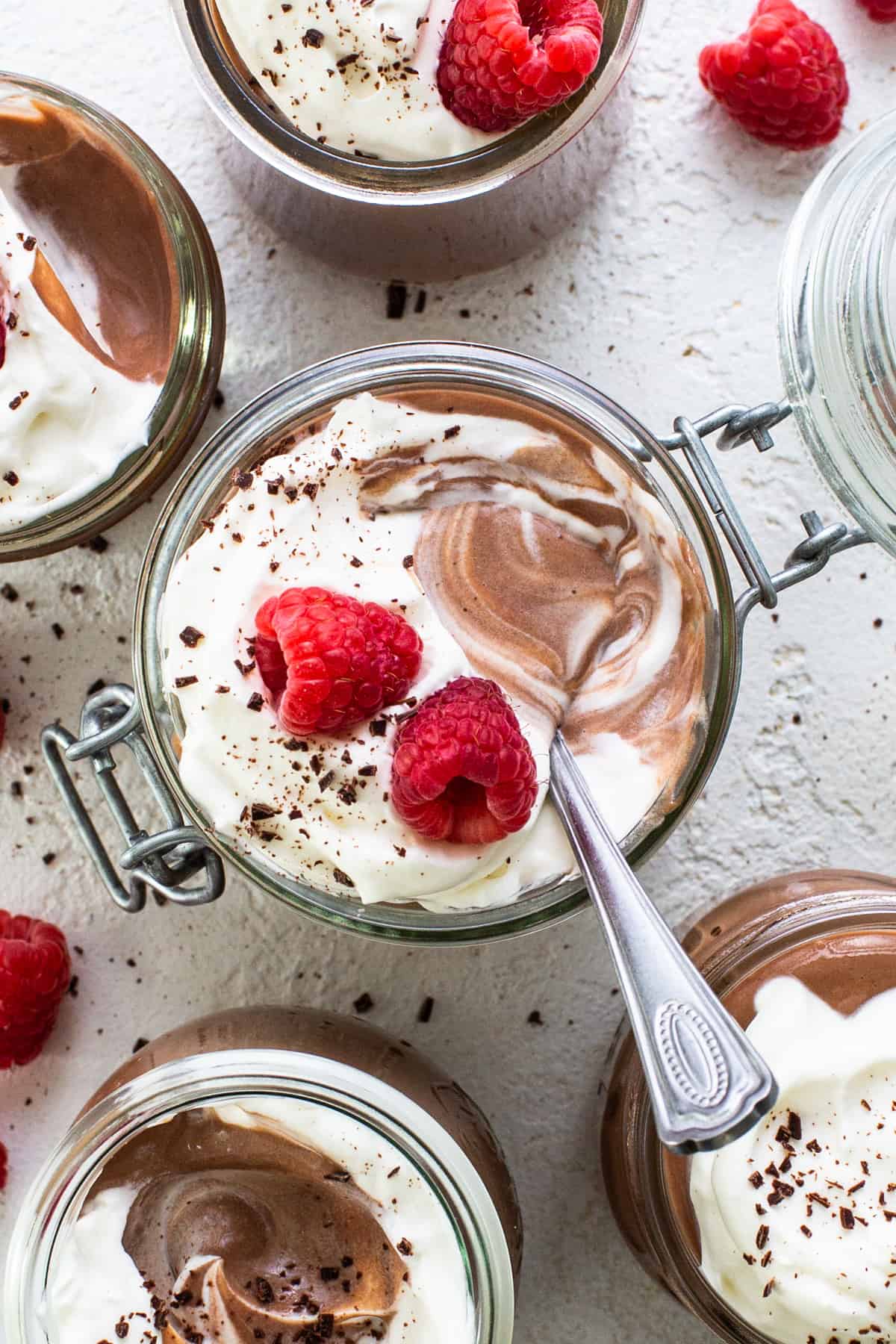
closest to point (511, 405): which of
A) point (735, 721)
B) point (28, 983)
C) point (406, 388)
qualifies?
point (406, 388)

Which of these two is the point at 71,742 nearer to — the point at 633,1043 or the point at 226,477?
the point at 226,477

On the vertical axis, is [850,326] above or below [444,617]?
above

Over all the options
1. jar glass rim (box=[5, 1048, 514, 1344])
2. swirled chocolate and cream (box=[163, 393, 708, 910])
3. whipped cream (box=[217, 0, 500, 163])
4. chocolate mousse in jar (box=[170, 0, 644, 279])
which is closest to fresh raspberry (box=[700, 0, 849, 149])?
chocolate mousse in jar (box=[170, 0, 644, 279])

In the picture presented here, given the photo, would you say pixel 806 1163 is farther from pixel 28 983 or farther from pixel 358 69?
pixel 358 69

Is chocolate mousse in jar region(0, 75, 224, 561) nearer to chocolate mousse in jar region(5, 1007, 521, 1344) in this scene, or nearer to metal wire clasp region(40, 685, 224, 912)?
metal wire clasp region(40, 685, 224, 912)

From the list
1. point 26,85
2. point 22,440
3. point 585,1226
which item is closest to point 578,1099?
point 585,1226

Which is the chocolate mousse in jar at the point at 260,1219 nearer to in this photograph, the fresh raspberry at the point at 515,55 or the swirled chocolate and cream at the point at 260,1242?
the swirled chocolate and cream at the point at 260,1242
